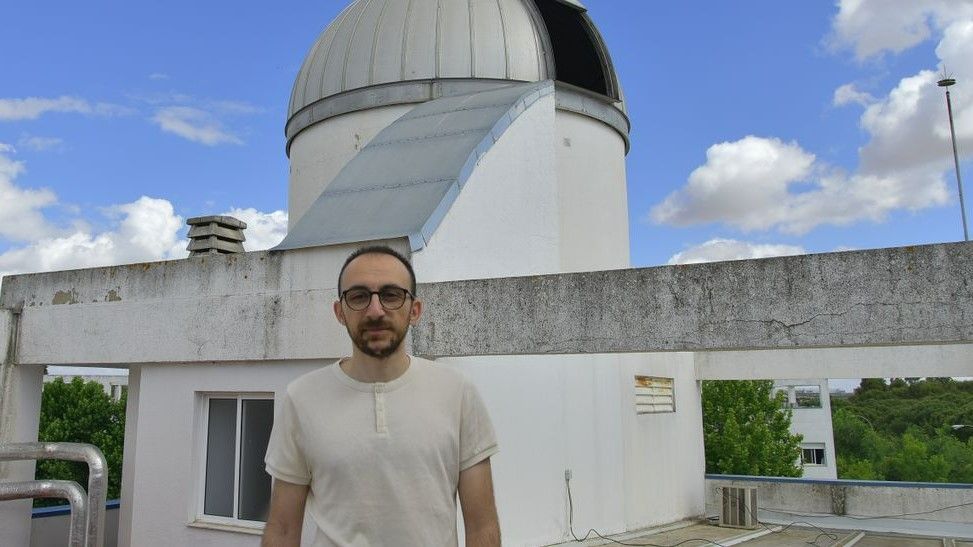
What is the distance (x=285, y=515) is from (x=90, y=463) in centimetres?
426

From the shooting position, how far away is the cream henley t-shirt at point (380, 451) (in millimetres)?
2307

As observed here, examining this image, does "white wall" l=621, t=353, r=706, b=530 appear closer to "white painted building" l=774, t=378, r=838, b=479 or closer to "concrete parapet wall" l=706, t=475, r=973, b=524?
"concrete parapet wall" l=706, t=475, r=973, b=524

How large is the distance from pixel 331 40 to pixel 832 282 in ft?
32.1

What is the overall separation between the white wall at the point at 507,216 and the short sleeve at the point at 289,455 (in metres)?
4.87

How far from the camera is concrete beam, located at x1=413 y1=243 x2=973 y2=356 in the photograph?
5312 millimetres

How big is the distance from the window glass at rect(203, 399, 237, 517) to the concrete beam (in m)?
2.77

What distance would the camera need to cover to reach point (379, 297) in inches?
94.5

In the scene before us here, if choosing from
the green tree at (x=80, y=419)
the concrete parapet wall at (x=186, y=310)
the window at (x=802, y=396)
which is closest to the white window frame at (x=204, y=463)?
the concrete parapet wall at (x=186, y=310)

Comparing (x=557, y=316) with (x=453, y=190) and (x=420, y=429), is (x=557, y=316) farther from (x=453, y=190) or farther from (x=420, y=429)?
(x=420, y=429)

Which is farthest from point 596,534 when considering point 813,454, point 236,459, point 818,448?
point 813,454

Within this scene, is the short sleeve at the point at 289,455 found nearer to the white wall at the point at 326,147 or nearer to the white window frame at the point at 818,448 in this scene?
the white wall at the point at 326,147

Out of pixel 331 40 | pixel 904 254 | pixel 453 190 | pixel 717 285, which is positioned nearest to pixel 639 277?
pixel 717 285

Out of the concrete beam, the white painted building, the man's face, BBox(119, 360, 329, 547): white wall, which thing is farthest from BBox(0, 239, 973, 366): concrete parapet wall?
the white painted building

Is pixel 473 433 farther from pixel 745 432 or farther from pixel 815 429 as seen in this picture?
pixel 815 429
